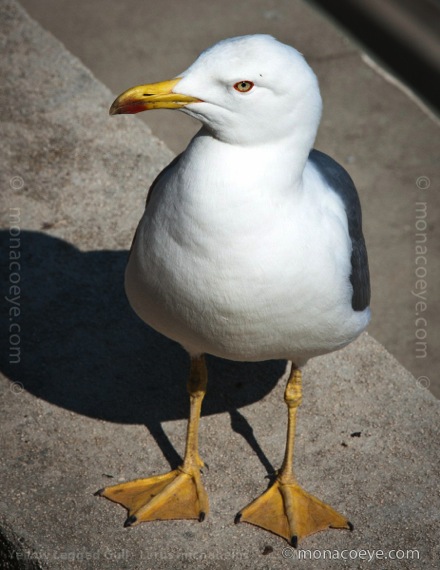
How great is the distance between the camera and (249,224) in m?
3.82

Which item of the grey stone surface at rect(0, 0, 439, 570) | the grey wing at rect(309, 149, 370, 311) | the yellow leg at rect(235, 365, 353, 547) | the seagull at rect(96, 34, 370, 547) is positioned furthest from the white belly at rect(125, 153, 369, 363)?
the grey stone surface at rect(0, 0, 439, 570)

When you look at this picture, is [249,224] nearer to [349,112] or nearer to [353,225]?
[353,225]

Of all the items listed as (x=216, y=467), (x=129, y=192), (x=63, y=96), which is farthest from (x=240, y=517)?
(x=63, y=96)

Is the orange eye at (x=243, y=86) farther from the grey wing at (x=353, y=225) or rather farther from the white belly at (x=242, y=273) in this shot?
the grey wing at (x=353, y=225)

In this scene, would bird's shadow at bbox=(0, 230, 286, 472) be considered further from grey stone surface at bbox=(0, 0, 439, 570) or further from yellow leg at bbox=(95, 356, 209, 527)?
yellow leg at bbox=(95, 356, 209, 527)

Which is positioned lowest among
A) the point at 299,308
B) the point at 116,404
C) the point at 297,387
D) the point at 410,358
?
the point at 410,358

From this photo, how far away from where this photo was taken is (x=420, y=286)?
7340 millimetres

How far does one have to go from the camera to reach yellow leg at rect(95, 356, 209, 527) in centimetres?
470

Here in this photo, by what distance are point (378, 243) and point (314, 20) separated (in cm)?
287

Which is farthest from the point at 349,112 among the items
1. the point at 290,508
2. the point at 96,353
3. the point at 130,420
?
the point at 290,508

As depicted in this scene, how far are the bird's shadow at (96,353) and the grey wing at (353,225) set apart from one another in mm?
1068

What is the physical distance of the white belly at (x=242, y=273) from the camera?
383cm

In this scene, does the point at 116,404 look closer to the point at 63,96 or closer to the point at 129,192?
the point at 129,192

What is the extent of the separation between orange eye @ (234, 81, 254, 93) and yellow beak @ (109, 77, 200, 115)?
0.16 metres
